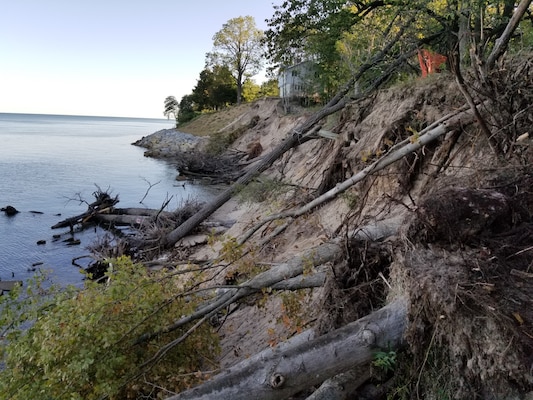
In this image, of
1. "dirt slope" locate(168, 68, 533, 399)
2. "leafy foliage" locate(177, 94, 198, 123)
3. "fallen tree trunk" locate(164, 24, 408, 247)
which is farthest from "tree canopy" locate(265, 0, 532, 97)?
"leafy foliage" locate(177, 94, 198, 123)

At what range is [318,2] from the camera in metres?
13.0

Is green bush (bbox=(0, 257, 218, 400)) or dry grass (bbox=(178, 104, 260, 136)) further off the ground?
dry grass (bbox=(178, 104, 260, 136))

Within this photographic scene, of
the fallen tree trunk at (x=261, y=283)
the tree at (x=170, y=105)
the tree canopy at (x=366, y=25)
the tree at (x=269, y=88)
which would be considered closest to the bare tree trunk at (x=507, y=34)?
the fallen tree trunk at (x=261, y=283)

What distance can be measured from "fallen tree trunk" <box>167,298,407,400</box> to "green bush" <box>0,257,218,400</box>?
72 centimetres

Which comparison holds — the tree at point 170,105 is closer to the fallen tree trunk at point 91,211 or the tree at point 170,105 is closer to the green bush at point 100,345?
the fallen tree trunk at point 91,211

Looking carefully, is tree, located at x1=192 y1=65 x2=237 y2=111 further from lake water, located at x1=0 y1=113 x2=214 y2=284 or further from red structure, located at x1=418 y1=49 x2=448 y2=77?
red structure, located at x1=418 y1=49 x2=448 y2=77

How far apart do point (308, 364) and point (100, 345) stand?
2.24m

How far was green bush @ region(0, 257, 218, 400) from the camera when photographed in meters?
3.74

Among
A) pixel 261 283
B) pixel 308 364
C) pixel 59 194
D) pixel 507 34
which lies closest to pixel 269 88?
pixel 59 194

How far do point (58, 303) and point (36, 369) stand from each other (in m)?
0.65

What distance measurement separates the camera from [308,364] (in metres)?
3.09

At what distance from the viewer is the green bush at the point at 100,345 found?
12.3ft

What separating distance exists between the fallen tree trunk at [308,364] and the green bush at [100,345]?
0.72 m

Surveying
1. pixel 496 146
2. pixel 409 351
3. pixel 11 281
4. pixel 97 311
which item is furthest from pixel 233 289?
pixel 11 281
